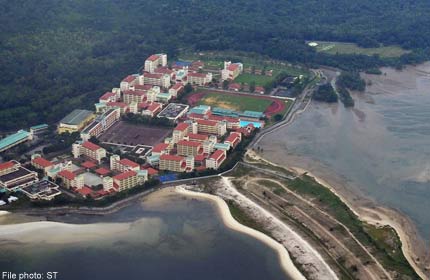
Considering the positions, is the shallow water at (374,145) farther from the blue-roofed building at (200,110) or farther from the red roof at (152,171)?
the red roof at (152,171)

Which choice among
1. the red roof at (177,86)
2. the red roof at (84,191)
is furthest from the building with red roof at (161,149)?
the red roof at (177,86)

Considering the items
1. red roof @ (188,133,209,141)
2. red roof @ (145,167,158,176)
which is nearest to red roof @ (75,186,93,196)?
red roof @ (145,167,158,176)

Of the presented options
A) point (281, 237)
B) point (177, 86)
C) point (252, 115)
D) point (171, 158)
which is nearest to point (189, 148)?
point (171, 158)

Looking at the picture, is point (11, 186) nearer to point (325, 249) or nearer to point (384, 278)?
point (325, 249)

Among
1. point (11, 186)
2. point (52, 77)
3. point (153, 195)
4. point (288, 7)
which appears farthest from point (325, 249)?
point (288, 7)

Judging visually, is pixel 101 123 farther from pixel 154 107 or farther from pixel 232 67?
pixel 232 67

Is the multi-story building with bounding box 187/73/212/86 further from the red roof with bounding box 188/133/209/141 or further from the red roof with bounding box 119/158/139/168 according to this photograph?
the red roof with bounding box 119/158/139/168
